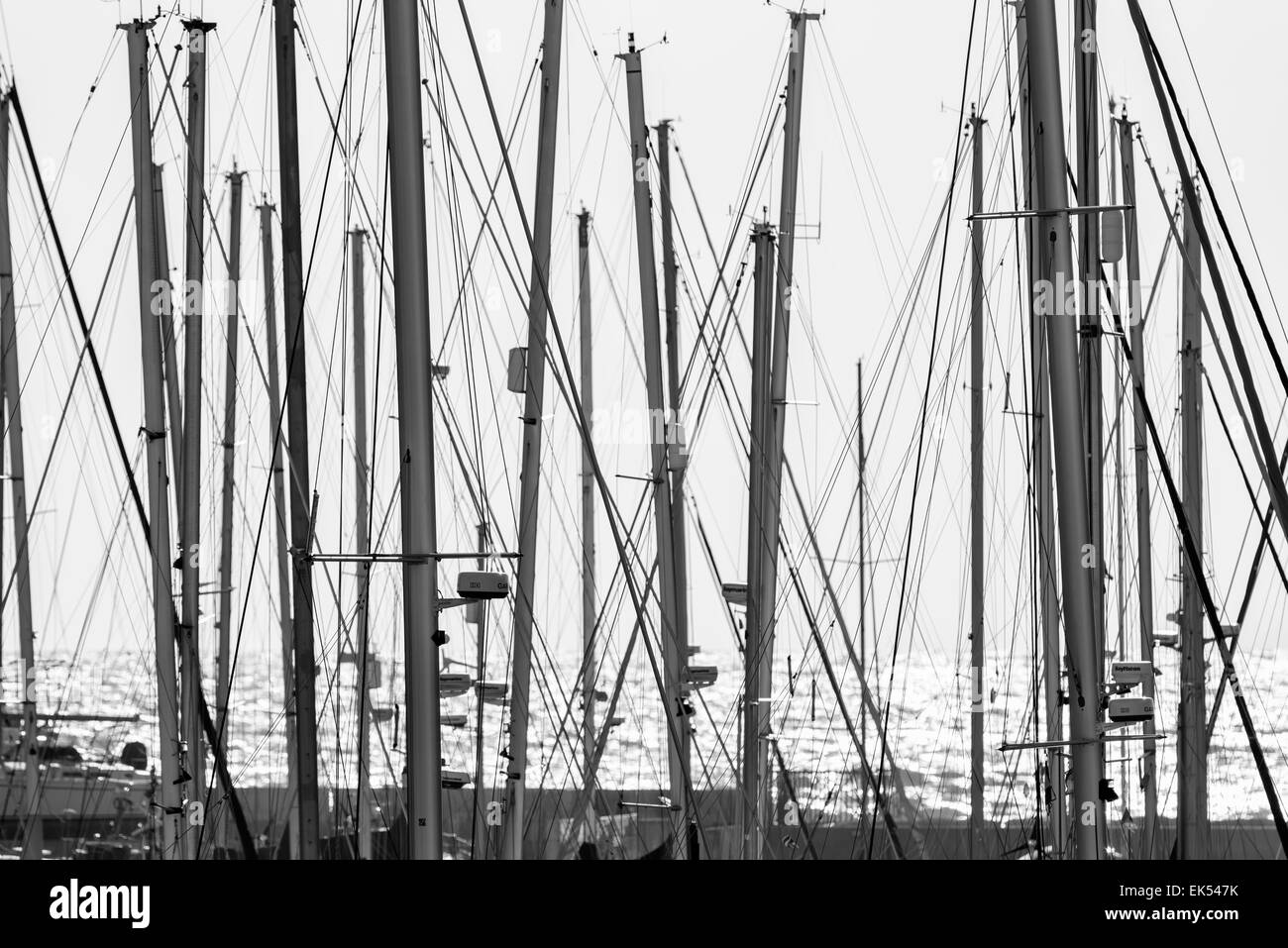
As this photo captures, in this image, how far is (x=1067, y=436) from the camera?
14.8 metres

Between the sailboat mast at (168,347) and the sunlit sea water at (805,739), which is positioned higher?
the sailboat mast at (168,347)

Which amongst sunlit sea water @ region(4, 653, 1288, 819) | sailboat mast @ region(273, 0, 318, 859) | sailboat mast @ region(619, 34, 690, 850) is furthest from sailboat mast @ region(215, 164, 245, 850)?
sailboat mast @ region(273, 0, 318, 859)

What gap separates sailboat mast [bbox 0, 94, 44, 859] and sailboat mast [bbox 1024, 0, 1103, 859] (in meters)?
13.4

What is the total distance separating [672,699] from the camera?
22.1 m

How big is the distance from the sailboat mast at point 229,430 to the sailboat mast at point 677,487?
6.01 m

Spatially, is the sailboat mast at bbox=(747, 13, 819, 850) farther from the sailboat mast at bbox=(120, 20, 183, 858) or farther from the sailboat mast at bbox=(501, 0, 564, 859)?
the sailboat mast at bbox=(120, 20, 183, 858)

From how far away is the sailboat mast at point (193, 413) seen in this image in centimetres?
1962

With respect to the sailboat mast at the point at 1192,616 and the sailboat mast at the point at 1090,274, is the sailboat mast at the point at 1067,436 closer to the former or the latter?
the sailboat mast at the point at 1090,274

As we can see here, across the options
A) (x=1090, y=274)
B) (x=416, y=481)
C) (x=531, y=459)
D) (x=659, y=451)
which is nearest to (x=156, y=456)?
(x=531, y=459)

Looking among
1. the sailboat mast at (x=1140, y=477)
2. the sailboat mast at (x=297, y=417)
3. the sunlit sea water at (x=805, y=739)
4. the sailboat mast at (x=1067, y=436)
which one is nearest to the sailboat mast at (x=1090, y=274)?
the sailboat mast at (x=1067, y=436)

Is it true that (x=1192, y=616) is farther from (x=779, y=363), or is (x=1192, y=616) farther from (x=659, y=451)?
(x=659, y=451)
